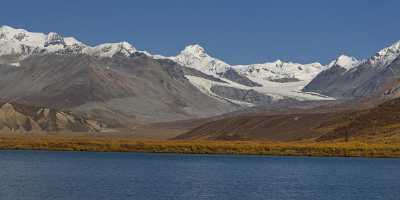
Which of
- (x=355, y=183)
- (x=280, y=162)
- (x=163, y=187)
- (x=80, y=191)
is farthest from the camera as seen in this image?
(x=280, y=162)

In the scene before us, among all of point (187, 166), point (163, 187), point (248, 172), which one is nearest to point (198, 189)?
point (163, 187)

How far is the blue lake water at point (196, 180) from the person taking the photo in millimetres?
77062

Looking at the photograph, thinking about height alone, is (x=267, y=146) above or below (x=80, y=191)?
above

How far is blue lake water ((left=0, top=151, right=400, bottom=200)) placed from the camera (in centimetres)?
7706

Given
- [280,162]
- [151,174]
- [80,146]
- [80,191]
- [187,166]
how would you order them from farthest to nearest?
[80,146] < [280,162] < [187,166] < [151,174] < [80,191]

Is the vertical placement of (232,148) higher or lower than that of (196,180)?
higher

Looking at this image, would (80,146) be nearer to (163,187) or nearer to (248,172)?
(248,172)

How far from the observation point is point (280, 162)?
136625 millimetres

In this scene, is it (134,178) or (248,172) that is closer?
(134,178)

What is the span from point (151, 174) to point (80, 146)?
7608 cm

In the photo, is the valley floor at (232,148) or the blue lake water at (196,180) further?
the valley floor at (232,148)

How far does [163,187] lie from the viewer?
8419 centimetres

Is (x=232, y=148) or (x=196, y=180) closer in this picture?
(x=196, y=180)

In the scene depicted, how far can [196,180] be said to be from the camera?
94062 mm
